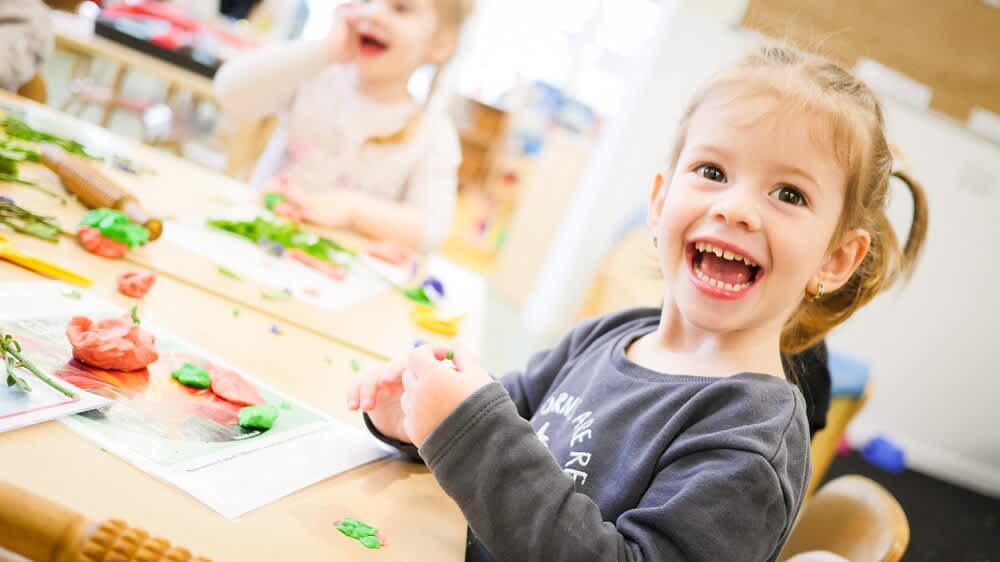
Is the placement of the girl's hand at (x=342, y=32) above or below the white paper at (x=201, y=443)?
above

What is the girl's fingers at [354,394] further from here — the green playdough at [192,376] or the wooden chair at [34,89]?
the wooden chair at [34,89]

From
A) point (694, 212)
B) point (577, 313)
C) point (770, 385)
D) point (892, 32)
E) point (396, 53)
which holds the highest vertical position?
point (892, 32)

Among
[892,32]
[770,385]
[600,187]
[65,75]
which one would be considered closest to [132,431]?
Result: [770,385]

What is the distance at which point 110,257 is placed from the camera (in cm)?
95

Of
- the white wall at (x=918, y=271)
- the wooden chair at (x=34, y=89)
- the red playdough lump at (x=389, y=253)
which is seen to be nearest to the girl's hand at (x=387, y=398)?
the red playdough lump at (x=389, y=253)

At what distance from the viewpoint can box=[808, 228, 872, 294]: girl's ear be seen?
0.84 meters

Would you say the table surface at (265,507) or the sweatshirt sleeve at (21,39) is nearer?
the table surface at (265,507)

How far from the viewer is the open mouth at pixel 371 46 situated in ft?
5.52

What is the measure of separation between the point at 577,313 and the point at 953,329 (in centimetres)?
183

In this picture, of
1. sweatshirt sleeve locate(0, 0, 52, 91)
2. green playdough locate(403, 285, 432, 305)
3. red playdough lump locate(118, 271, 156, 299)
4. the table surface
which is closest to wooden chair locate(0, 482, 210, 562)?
the table surface

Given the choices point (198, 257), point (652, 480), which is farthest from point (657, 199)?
point (198, 257)

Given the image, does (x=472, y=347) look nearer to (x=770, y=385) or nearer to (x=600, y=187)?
(x=770, y=385)

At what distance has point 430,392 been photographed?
0.66 meters

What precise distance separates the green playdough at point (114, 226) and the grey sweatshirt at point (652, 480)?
0.55 metres
